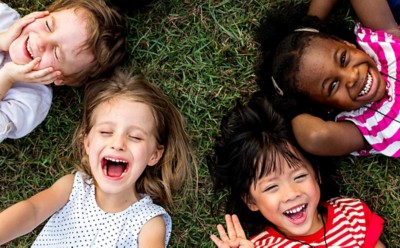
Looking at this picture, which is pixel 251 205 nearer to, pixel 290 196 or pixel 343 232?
pixel 290 196

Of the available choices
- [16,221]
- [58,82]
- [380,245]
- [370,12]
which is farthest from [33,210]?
[370,12]

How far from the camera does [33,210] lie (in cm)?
263

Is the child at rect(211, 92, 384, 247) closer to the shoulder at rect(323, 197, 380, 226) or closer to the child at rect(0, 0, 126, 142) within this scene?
the shoulder at rect(323, 197, 380, 226)

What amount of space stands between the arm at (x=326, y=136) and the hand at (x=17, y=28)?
4.21ft

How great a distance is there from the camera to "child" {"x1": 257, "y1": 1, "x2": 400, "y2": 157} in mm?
2369

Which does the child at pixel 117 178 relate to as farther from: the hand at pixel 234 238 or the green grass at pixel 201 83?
the hand at pixel 234 238

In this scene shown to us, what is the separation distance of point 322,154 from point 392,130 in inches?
13.6

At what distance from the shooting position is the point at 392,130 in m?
2.53

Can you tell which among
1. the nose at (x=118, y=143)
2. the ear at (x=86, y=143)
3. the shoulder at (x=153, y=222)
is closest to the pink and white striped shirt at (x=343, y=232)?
the shoulder at (x=153, y=222)

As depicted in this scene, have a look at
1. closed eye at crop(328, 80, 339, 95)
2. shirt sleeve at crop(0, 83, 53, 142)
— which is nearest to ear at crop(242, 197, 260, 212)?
closed eye at crop(328, 80, 339, 95)

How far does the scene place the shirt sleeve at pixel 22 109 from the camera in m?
2.72

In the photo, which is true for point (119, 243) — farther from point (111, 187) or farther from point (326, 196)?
point (326, 196)

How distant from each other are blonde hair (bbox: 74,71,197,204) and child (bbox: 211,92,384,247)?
0.21 m

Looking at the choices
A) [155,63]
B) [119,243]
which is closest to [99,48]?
[155,63]
